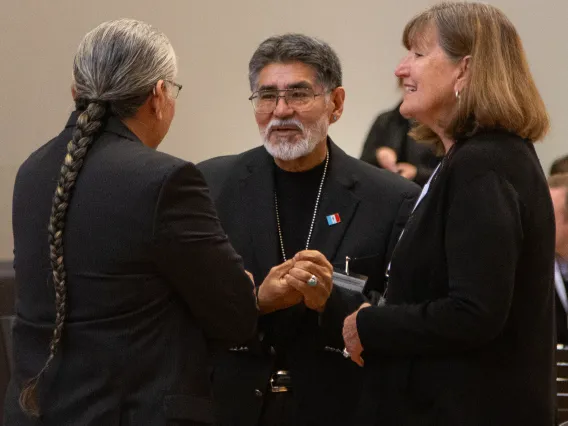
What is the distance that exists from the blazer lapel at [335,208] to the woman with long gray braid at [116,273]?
78cm

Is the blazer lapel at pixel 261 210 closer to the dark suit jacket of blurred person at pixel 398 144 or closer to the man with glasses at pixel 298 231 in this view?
the man with glasses at pixel 298 231

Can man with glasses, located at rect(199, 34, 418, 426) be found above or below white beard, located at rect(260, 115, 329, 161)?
below

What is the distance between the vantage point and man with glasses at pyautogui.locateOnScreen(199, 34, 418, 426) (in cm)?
256

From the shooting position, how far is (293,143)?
2793 mm

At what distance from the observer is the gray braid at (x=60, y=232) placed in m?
1.85

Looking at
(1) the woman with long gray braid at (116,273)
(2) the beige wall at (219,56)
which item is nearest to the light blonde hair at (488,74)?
(1) the woman with long gray braid at (116,273)

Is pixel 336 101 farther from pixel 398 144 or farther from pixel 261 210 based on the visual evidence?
pixel 398 144

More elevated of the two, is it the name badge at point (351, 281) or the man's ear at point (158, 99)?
the man's ear at point (158, 99)

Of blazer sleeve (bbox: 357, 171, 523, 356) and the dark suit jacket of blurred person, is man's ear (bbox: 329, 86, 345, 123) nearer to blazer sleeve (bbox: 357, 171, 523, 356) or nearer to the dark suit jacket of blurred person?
blazer sleeve (bbox: 357, 171, 523, 356)

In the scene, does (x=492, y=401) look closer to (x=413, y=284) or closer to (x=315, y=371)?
(x=413, y=284)

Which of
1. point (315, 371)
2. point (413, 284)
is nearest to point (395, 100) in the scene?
point (315, 371)

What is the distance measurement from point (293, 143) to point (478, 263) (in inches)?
39.9

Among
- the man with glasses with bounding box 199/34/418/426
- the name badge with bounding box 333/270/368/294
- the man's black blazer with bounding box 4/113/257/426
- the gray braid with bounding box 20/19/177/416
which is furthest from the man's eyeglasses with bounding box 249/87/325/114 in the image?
the man's black blazer with bounding box 4/113/257/426

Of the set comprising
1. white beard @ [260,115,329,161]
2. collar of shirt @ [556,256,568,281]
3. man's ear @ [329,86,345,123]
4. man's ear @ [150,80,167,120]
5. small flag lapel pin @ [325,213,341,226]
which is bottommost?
collar of shirt @ [556,256,568,281]
